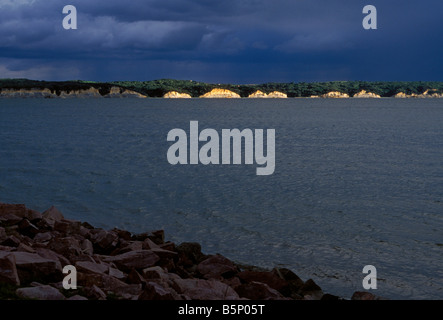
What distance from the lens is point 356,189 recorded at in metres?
24.0

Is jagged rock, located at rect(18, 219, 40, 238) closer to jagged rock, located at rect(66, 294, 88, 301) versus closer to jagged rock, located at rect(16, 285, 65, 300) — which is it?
jagged rock, located at rect(16, 285, 65, 300)

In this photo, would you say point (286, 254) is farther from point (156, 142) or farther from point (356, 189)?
point (156, 142)

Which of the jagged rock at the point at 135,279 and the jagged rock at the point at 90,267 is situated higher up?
the jagged rock at the point at 90,267

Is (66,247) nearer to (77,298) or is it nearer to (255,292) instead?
(77,298)

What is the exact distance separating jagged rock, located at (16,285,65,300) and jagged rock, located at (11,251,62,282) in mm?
965

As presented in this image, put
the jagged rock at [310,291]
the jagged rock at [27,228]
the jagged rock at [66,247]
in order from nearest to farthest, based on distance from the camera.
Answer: the jagged rock at [310,291], the jagged rock at [66,247], the jagged rock at [27,228]

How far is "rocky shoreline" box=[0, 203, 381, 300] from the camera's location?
27.2 feet

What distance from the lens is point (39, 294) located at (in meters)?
7.74

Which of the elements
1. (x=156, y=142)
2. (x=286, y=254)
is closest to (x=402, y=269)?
(x=286, y=254)

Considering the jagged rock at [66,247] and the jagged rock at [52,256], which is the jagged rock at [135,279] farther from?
the jagged rock at [66,247]

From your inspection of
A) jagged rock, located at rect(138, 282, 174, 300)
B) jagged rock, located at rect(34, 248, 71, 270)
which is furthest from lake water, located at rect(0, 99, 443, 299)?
jagged rock, located at rect(138, 282, 174, 300)

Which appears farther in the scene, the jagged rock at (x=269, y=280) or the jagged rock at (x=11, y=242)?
the jagged rock at (x=11, y=242)

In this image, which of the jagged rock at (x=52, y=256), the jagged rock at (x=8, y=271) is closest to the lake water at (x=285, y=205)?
the jagged rock at (x=52, y=256)

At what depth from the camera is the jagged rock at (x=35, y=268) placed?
8784 mm
